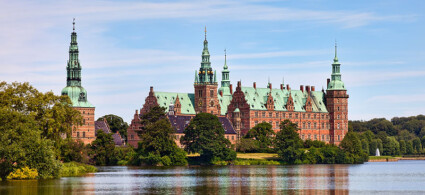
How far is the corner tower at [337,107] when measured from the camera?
181500mm

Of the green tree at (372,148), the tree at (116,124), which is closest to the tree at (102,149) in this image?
the tree at (116,124)

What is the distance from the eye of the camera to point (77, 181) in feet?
251

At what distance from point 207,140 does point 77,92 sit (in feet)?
143

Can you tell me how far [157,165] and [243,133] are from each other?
46404 mm

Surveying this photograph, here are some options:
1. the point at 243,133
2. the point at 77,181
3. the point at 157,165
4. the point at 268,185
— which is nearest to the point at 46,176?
the point at 77,181

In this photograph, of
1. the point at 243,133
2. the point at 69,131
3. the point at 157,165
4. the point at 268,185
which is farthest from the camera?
the point at 243,133

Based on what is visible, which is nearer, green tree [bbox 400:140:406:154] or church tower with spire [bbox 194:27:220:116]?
church tower with spire [bbox 194:27:220:116]

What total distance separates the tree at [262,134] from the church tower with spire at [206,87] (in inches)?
656

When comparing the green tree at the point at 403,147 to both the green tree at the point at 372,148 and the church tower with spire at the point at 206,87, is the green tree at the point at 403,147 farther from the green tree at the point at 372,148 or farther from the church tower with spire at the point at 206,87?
the church tower with spire at the point at 206,87

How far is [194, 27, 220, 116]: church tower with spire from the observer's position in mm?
174363

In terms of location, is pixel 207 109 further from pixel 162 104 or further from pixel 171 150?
pixel 171 150

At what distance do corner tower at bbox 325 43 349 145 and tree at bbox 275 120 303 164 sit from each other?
1679 inches

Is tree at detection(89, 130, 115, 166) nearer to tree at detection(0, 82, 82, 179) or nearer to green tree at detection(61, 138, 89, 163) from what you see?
green tree at detection(61, 138, 89, 163)

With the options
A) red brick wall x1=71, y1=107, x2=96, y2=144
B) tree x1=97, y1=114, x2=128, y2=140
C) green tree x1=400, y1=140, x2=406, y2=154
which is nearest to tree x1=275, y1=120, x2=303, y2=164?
red brick wall x1=71, y1=107, x2=96, y2=144
